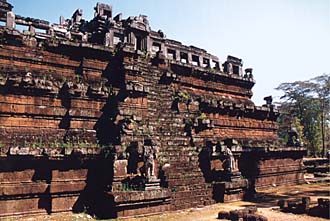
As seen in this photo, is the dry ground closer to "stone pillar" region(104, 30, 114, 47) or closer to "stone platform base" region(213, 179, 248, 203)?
"stone platform base" region(213, 179, 248, 203)

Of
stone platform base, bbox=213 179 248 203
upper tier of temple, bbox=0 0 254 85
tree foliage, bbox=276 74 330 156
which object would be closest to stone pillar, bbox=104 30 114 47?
upper tier of temple, bbox=0 0 254 85

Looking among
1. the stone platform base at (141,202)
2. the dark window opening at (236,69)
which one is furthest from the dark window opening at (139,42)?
the dark window opening at (236,69)

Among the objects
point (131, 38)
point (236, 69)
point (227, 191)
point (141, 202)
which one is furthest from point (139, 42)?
point (141, 202)

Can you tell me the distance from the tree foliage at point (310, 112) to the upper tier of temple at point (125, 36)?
28.0 meters

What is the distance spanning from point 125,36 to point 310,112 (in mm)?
41833

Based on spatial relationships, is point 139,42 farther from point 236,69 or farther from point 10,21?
point 236,69

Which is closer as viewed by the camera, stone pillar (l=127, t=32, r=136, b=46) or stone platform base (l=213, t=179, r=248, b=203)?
stone platform base (l=213, t=179, r=248, b=203)

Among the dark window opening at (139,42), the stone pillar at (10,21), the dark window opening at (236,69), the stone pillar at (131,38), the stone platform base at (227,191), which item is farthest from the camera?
the dark window opening at (236,69)

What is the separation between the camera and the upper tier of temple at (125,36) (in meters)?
14.9

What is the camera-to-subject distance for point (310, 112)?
165 ft

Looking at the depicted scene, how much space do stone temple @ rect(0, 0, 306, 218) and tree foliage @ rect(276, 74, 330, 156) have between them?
32.0 meters


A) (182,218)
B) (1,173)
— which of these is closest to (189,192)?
(182,218)

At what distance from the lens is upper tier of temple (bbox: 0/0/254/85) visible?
14905 millimetres

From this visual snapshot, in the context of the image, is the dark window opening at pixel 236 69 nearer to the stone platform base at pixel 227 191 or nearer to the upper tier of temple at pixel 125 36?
the upper tier of temple at pixel 125 36
